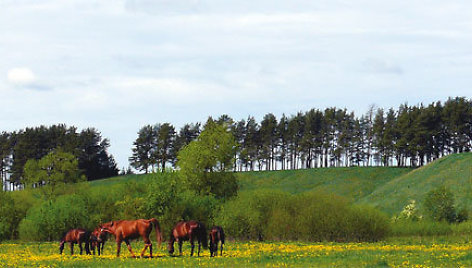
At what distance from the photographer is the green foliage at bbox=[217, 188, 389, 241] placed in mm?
63562

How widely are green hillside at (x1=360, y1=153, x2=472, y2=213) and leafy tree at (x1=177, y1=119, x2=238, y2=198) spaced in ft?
116

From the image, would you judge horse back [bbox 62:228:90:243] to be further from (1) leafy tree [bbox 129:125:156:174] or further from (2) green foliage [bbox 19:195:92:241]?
(1) leafy tree [bbox 129:125:156:174]

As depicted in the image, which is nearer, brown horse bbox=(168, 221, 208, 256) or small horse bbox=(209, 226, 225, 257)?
small horse bbox=(209, 226, 225, 257)

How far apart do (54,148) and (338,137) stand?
75.7 metres

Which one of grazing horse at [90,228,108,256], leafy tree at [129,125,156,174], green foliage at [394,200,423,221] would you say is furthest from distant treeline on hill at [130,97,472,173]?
grazing horse at [90,228,108,256]

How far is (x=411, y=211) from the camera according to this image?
3526 inches

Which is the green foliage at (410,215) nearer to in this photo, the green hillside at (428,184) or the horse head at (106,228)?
the green hillside at (428,184)

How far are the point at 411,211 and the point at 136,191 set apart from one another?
3755 centimetres

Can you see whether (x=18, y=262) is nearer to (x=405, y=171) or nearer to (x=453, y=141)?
(x=405, y=171)

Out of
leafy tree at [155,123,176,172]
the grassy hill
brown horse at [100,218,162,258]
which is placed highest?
leafy tree at [155,123,176,172]

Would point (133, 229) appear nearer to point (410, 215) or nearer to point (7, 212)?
point (7, 212)

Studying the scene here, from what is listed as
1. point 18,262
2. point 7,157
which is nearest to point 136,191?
point 18,262

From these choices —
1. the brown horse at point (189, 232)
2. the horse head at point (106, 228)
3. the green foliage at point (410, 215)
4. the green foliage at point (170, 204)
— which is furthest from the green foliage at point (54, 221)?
the green foliage at point (410, 215)

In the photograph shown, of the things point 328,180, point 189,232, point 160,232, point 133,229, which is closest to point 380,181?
point 328,180
